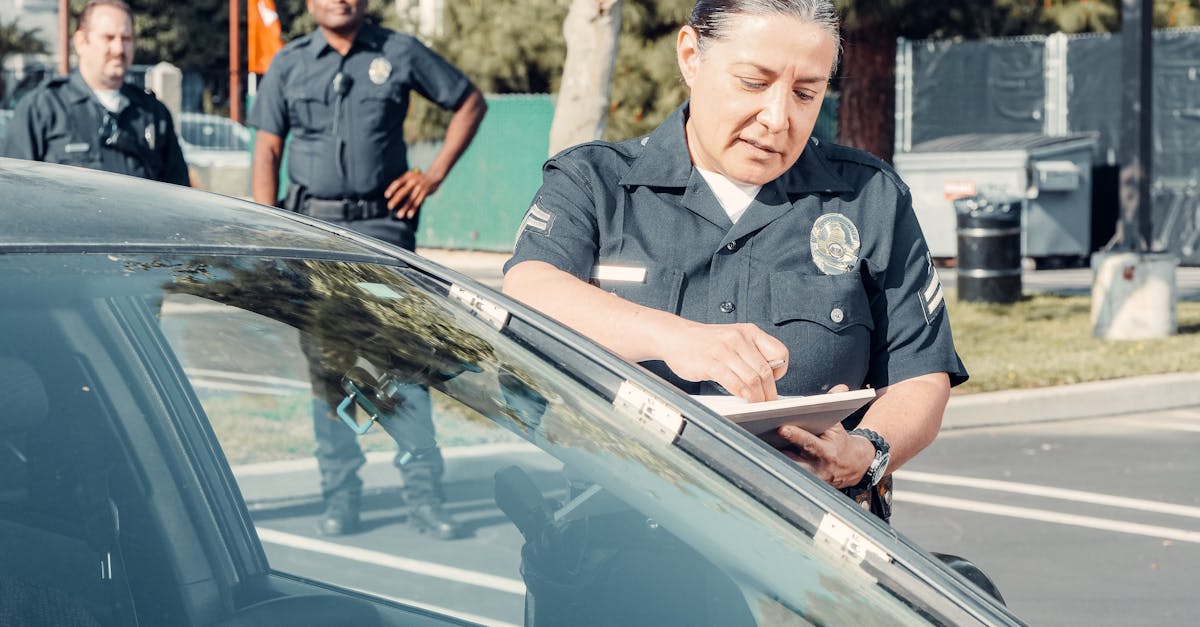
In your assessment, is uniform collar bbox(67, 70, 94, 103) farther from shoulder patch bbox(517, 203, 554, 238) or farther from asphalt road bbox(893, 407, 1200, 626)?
shoulder patch bbox(517, 203, 554, 238)

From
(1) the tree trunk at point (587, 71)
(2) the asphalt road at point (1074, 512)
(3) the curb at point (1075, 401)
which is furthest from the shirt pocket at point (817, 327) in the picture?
(1) the tree trunk at point (587, 71)

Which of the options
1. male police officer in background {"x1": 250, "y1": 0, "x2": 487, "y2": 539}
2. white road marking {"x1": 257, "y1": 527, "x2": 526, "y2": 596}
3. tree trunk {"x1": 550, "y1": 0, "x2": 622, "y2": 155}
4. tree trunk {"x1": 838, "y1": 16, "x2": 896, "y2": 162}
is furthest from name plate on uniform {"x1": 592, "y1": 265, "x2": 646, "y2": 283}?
tree trunk {"x1": 838, "y1": 16, "x2": 896, "y2": 162}

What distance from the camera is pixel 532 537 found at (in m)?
1.83

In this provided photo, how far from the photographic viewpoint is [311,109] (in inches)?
222

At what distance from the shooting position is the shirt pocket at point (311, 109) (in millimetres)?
5625

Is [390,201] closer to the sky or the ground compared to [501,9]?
closer to the ground

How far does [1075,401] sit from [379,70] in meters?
4.51

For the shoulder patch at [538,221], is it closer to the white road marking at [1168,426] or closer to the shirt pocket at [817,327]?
the shirt pocket at [817,327]

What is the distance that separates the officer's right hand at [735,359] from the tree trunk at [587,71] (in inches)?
252

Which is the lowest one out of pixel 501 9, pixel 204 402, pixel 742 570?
pixel 742 570

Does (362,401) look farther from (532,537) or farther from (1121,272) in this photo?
(1121,272)

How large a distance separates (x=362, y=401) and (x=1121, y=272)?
9.30 m

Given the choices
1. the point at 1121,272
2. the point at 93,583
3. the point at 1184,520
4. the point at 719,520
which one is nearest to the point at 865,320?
the point at 719,520

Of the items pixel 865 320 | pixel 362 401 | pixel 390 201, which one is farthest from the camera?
pixel 390 201
